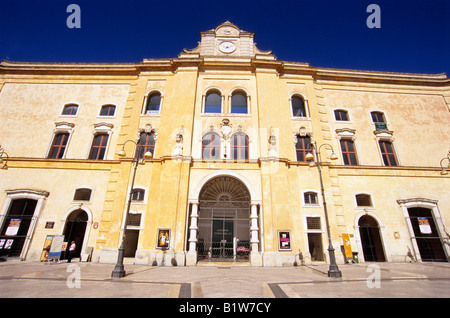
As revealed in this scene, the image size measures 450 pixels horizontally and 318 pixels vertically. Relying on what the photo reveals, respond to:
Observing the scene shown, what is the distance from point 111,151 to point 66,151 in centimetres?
359

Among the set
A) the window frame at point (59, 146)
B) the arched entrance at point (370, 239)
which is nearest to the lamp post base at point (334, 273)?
the arched entrance at point (370, 239)

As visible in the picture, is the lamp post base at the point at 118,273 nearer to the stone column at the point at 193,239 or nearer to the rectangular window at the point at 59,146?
the stone column at the point at 193,239

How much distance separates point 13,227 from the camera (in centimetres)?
1451

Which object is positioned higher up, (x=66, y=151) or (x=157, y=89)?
(x=157, y=89)

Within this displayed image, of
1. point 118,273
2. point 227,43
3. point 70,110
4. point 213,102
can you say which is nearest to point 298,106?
point 213,102

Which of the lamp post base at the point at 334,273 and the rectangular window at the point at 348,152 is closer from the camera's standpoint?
the lamp post base at the point at 334,273

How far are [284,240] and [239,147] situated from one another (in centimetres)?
717

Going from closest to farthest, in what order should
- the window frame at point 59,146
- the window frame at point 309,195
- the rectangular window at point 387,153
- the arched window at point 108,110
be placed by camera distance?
1. the window frame at point 309,195
2. the window frame at point 59,146
3. the rectangular window at point 387,153
4. the arched window at point 108,110

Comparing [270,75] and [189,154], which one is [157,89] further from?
[270,75]

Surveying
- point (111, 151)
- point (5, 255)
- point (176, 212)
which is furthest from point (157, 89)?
point (5, 255)

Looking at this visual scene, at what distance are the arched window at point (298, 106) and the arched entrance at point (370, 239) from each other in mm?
9670

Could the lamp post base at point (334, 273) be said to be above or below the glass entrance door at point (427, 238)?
below

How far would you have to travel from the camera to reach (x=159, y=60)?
18.8 metres

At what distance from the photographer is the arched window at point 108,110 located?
60.3ft
